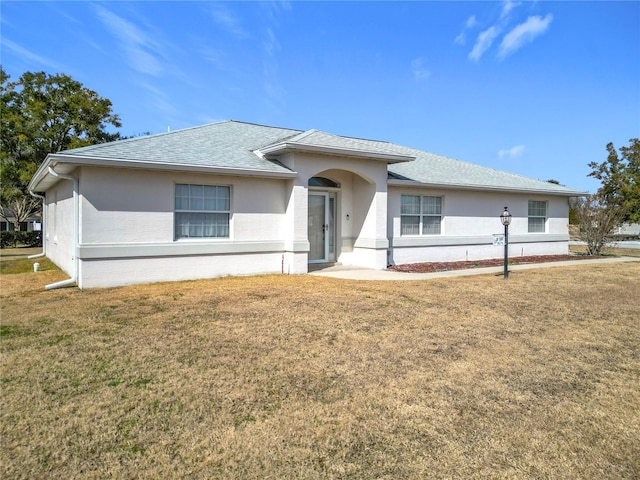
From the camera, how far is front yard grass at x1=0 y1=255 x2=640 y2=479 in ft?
10.2

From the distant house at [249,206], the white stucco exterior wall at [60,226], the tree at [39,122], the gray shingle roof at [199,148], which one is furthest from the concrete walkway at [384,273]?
the tree at [39,122]

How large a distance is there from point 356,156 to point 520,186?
29.2 feet

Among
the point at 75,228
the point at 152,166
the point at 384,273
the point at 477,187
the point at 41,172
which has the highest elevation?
the point at 477,187

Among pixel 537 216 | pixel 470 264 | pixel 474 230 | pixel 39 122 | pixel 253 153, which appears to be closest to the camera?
pixel 253 153

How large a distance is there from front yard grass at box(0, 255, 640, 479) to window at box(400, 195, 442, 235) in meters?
6.91

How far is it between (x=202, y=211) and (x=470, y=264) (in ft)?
32.5

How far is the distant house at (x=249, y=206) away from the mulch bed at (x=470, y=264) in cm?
45

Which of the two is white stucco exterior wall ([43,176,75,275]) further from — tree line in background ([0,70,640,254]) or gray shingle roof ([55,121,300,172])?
tree line in background ([0,70,640,254])

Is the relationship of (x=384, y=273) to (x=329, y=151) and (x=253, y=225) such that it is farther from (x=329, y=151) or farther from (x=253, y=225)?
(x=253, y=225)

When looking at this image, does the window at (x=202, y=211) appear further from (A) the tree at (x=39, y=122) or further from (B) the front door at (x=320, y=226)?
(A) the tree at (x=39, y=122)

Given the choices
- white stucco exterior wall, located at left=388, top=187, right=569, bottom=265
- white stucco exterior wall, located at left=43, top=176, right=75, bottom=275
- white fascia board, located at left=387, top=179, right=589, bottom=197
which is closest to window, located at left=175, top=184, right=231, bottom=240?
white stucco exterior wall, located at left=43, top=176, right=75, bottom=275

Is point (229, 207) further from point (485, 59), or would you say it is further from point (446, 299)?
→ point (485, 59)

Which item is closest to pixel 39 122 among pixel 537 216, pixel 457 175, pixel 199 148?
pixel 199 148

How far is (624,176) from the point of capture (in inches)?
1651
